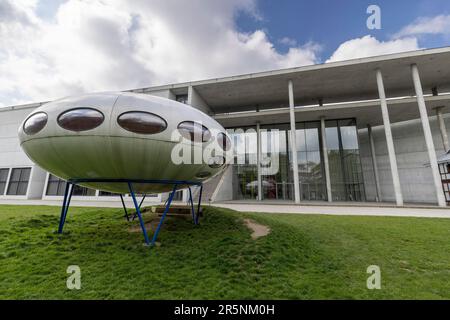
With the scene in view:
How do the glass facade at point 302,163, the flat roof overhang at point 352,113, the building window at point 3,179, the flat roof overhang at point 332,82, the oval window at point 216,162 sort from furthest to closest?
the building window at point 3,179 < the glass facade at point 302,163 < the flat roof overhang at point 352,113 < the flat roof overhang at point 332,82 < the oval window at point 216,162

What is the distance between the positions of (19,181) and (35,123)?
1368 inches

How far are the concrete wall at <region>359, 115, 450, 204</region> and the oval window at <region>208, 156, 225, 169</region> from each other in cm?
3108

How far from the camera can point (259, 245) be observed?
5805 millimetres

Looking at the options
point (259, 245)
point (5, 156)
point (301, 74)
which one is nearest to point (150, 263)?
point (259, 245)

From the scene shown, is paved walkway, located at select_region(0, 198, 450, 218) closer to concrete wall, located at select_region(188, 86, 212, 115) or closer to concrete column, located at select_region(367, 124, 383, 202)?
concrete column, located at select_region(367, 124, 383, 202)

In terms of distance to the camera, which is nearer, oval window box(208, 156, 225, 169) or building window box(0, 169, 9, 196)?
oval window box(208, 156, 225, 169)

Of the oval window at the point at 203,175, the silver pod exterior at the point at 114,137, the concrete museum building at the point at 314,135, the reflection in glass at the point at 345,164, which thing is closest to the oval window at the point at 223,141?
the silver pod exterior at the point at 114,137

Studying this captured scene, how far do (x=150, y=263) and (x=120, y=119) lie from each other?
11.7ft

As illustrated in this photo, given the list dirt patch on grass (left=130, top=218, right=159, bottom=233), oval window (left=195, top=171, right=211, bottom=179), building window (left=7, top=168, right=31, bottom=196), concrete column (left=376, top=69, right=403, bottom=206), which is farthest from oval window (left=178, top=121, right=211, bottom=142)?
building window (left=7, top=168, right=31, bottom=196)

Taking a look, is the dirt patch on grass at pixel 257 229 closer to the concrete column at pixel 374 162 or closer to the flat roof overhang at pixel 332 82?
the flat roof overhang at pixel 332 82

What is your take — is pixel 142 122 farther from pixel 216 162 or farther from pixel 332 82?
pixel 332 82

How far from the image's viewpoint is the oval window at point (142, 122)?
5.16 metres

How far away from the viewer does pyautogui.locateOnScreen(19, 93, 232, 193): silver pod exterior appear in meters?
5.06
